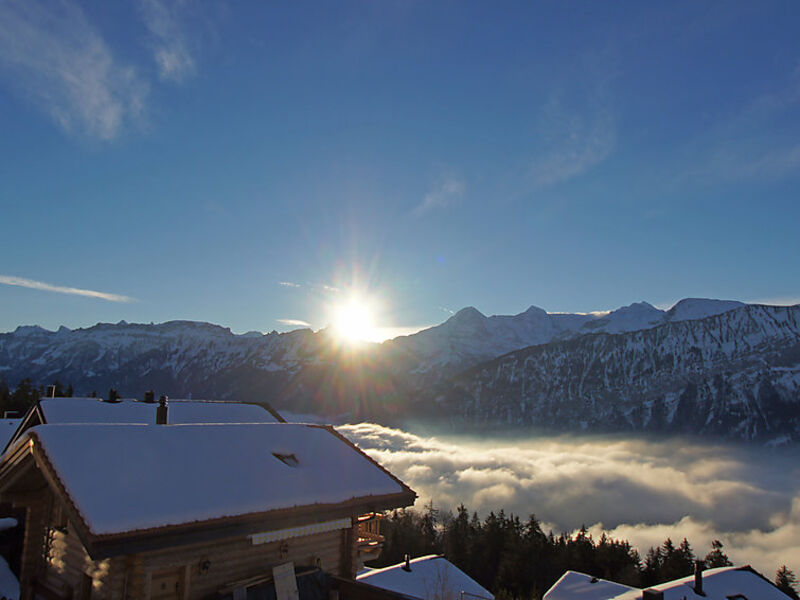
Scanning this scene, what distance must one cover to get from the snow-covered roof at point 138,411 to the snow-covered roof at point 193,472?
10548mm

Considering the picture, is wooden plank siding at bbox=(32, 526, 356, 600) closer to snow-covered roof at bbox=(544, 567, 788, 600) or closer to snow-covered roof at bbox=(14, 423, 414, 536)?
snow-covered roof at bbox=(14, 423, 414, 536)

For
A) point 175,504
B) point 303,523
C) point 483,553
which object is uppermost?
point 175,504

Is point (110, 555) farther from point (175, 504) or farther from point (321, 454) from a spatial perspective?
point (321, 454)

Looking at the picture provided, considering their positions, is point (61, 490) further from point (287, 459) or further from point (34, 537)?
point (287, 459)

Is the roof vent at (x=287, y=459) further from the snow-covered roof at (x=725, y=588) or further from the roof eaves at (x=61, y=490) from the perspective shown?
the snow-covered roof at (x=725, y=588)

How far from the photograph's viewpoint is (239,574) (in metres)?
11.5

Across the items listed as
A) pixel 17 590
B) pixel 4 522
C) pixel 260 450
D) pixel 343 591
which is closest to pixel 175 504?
pixel 260 450

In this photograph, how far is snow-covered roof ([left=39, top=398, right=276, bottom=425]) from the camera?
24.5m

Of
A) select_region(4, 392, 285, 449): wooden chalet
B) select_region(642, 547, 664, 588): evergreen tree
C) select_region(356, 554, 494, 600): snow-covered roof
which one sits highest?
select_region(4, 392, 285, 449): wooden chalet

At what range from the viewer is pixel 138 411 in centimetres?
2725

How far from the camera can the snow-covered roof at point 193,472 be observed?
974 cm

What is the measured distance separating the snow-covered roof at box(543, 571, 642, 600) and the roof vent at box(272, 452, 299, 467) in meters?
41.2

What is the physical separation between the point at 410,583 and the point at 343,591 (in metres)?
29.9

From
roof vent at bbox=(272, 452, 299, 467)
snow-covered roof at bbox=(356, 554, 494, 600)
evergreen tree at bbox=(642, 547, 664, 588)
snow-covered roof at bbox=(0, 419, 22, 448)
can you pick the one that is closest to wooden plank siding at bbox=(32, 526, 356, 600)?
roof vent at bbox=(272, 452, 299, 467)
